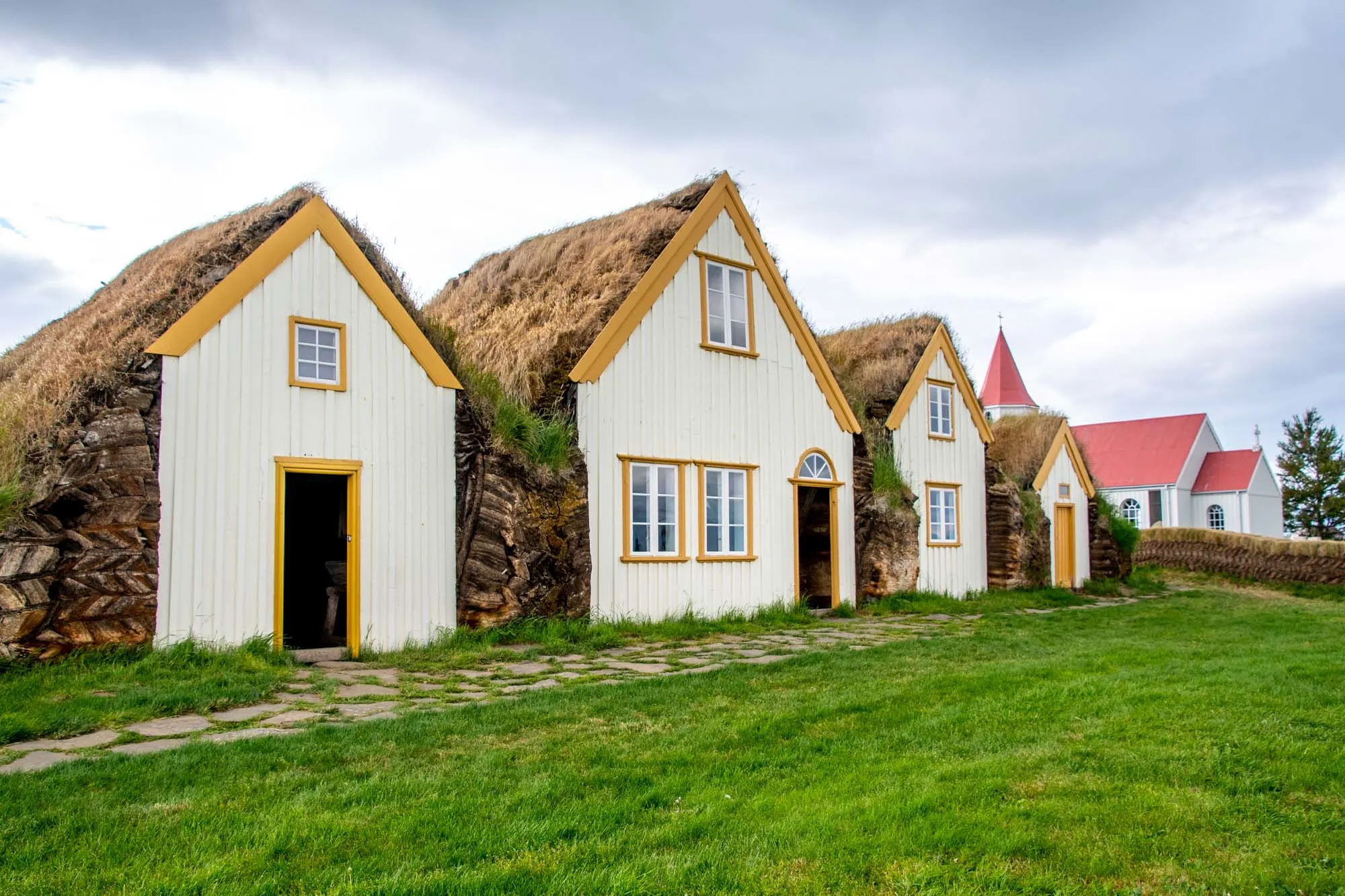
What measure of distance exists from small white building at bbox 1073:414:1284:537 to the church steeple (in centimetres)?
541

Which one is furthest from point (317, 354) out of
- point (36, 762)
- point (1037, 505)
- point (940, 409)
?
point (1037, 505)

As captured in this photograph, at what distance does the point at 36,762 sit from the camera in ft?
19.1

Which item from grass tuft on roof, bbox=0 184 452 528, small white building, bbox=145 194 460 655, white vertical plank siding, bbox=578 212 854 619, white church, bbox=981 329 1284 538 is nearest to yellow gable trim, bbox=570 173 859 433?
white vertical plank siding, bbox=578 212 854 619

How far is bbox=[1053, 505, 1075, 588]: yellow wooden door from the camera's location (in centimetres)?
2348

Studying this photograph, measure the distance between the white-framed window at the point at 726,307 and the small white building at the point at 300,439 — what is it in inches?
197

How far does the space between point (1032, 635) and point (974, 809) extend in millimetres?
9289

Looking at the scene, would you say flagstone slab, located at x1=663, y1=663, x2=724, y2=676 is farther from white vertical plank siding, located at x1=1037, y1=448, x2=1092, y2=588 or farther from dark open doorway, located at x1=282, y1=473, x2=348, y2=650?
white vertical plank siding, located at x1=1037, y1=448, x2=1092, y2=588

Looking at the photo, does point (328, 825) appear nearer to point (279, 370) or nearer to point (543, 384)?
point (279, 370)

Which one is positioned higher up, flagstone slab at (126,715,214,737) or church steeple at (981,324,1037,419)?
church steeple at (981,324,1037,419)

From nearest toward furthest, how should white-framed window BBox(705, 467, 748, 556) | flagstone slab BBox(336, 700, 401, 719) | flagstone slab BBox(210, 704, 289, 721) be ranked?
flagstone slab BBox(210, 704, 289, 721) → flagstone slab BBox(336, 700, 401, 719) → white-framed window BBox(705, 467, 748, 556)

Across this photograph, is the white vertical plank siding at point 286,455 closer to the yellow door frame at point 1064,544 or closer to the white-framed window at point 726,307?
the white-framed window at point 726,307

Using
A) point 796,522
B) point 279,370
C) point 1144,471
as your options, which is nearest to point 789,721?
point 279,370

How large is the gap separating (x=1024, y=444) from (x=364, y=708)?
19.8 m

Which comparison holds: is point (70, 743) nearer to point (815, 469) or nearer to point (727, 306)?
point (727, 306)
